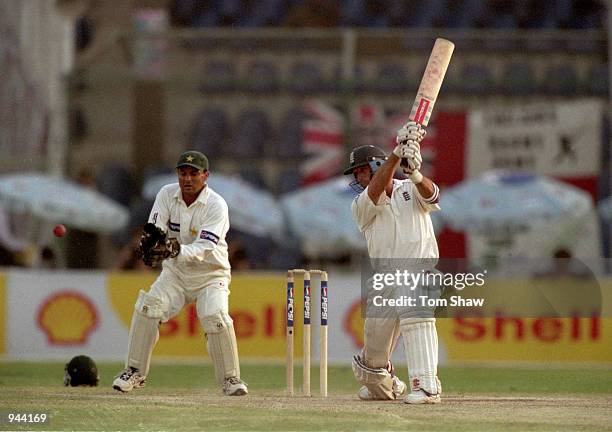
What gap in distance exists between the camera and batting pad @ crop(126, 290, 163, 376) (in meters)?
9.34

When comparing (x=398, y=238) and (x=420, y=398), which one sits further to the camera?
(x=398, y=238)

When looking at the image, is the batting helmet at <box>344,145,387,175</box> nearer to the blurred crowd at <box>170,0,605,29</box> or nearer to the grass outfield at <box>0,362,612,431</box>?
the grass outfield at <box>0,362,612,431</box>

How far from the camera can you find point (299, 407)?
843 centimetres

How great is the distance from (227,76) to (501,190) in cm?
456

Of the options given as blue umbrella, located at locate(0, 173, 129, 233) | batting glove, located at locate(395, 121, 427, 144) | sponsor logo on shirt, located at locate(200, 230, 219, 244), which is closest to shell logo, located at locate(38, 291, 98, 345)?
blue umbrella, located at locate(0, 173, 129, 233)

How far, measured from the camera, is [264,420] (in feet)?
25.1

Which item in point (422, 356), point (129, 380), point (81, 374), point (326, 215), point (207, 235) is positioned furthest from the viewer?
point (326, 215)

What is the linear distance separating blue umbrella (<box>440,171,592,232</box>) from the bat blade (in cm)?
702

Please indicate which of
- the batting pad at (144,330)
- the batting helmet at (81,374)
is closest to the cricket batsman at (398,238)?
the batting pad at (144,330)

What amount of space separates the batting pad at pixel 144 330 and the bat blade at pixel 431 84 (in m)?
2.08

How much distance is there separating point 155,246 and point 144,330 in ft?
2.23

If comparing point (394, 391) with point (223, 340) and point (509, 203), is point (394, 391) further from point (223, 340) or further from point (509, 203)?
point (509, 203)

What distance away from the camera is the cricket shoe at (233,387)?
30.5 feet

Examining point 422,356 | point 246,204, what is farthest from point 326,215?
point 422,356
